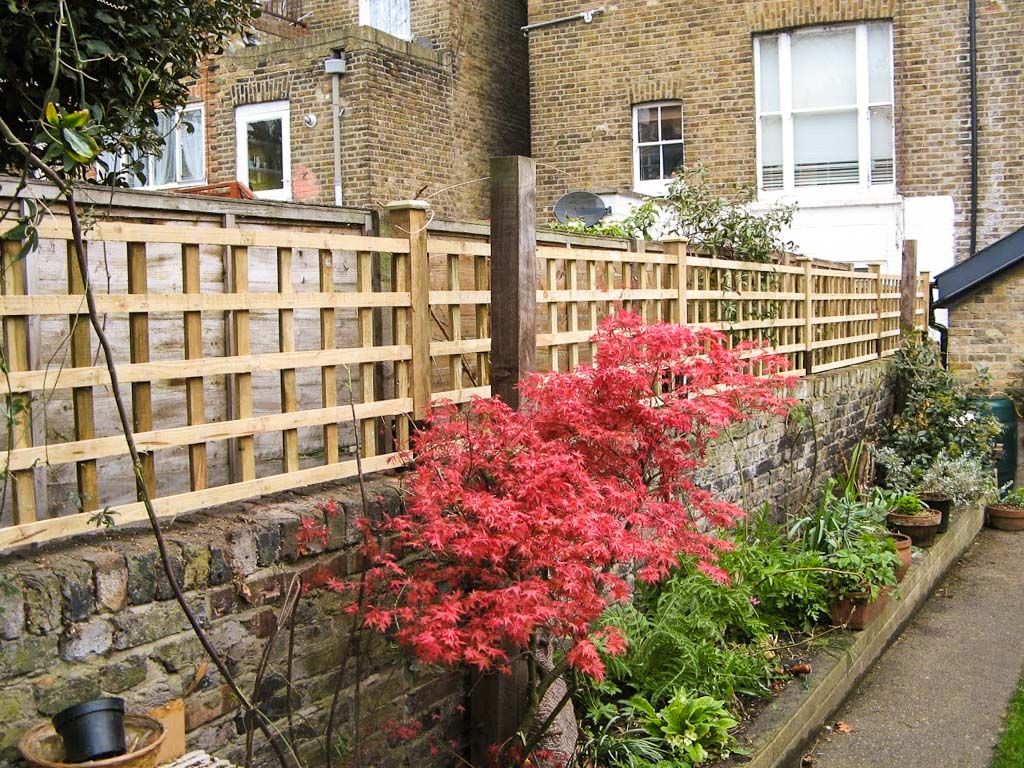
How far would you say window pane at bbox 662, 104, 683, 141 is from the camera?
17000 millimetres

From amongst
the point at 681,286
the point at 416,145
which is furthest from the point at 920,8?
the point at 681,286

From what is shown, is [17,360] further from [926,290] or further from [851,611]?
[926,290]

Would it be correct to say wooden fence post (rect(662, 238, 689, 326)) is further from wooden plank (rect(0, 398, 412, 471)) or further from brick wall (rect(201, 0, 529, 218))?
brick wall (rect(201, 0, 529, 218))

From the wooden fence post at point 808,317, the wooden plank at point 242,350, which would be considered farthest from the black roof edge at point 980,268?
the wooden plank at point 242,350

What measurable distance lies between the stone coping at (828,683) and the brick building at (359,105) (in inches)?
328

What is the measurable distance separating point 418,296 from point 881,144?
13.1 meters

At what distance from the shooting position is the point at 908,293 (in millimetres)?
13867

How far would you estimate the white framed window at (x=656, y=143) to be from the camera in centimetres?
1700

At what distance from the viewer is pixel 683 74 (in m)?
16.8

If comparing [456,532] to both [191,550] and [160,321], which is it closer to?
[191,550]

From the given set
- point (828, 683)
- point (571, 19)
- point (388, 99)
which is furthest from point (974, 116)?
point (828, 683)

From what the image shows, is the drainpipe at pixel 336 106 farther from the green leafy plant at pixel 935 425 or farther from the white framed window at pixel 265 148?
the green leafy plant at pixel 935 425

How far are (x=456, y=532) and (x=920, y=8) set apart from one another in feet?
46.8

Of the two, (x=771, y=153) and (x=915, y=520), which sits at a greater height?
(x=771, y=153)
